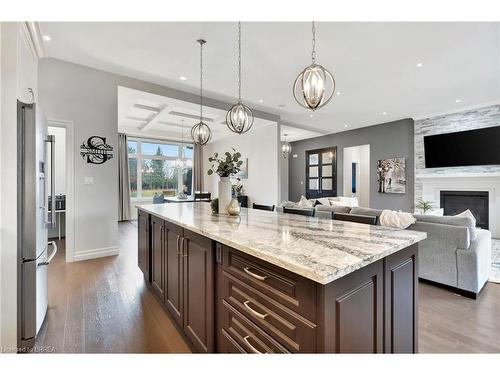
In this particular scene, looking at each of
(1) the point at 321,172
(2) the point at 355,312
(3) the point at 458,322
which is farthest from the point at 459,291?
(1) the point at 321,172

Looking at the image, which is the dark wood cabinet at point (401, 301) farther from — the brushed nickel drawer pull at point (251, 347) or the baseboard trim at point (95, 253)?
the baseboard trim at point (95, 253)

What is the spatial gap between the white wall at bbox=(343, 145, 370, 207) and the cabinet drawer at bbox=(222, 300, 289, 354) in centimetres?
783

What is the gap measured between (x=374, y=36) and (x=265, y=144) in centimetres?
421

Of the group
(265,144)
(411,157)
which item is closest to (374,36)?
(265,144)

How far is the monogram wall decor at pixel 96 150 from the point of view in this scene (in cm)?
384

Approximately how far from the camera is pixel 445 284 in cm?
272

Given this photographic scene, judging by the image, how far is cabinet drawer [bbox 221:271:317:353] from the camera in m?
0.95

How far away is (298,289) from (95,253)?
4.02 meters

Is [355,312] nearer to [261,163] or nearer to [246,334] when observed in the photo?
[246,334]

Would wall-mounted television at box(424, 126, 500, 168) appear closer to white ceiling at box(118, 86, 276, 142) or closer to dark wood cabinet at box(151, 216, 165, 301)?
white ceiling at box(118, 86, 276, 142)

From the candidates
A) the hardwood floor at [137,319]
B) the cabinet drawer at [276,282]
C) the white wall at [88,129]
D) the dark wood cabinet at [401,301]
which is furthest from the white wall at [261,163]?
the cabinet drawer at [276,282]

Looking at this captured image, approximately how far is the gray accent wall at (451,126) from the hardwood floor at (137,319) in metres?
3.96

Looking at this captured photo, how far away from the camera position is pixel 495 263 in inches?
141

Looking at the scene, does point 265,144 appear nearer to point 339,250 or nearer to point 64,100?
point 64,100
